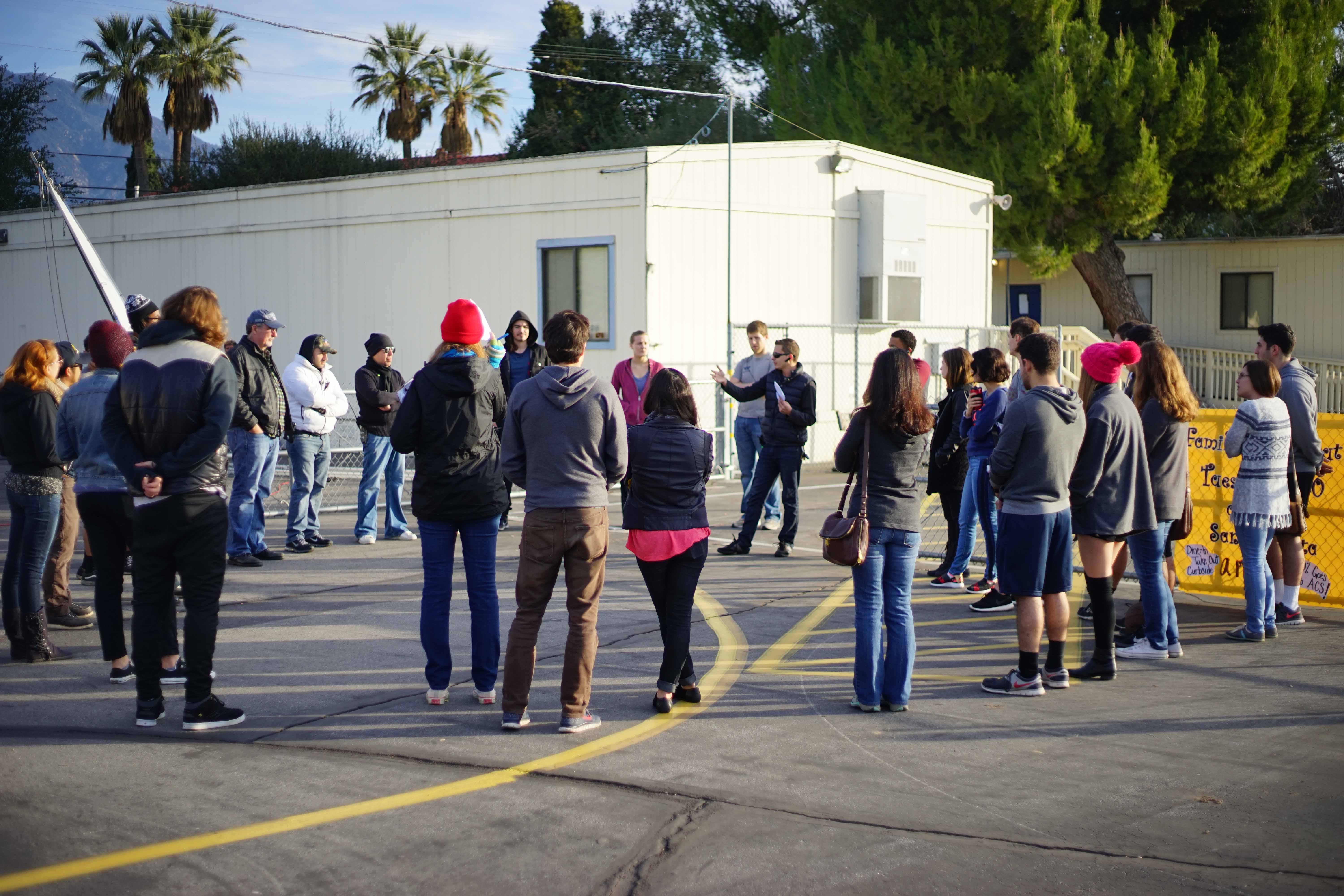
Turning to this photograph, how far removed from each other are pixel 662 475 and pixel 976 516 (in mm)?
4262

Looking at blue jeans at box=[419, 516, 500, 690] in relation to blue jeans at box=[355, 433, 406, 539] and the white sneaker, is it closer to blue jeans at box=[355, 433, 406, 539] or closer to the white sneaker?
the white sneaker

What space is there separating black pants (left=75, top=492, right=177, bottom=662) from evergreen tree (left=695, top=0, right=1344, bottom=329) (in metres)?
24.2

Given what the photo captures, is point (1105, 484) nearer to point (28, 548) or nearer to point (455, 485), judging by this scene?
point (455, 485)

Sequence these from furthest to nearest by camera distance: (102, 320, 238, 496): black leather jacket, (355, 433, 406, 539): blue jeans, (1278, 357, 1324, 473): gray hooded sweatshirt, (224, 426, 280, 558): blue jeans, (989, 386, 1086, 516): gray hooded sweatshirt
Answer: (355, 433, 406, 539): blue jeans < (224, 426, 280, 558): blue jeans < (1278, 357, 1324, 473): gray hooded sweatshirt < (989, 386, 1086, 516): gray hooded sweatshirt < (102, 320, 238, 496): black leather jacket

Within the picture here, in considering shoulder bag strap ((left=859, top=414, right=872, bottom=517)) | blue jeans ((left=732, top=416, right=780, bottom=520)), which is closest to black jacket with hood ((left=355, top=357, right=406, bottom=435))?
blue jeans ((left=732, top=416, right=780, bottom=520))

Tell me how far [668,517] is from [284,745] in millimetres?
2019

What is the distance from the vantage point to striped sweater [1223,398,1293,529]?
772 centimetres

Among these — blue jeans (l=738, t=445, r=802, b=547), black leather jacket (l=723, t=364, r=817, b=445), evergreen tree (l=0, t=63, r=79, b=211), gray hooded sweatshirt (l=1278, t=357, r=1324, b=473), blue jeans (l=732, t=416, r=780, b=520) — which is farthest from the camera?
evergreen tree (l=0, t=63, r=79, b=211)

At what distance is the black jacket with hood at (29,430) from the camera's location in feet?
23.4

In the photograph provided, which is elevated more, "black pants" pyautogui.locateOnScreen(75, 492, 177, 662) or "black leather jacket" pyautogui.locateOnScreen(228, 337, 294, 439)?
"black leather jacket" pyautogui.locateOnScreen(228, 337, 294, 439)

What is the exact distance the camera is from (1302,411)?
8.05 m

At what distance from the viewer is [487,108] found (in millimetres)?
47344

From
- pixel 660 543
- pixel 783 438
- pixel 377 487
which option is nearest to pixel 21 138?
pixel 377 487

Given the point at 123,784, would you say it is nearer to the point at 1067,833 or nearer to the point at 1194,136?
the point at 1067,833
